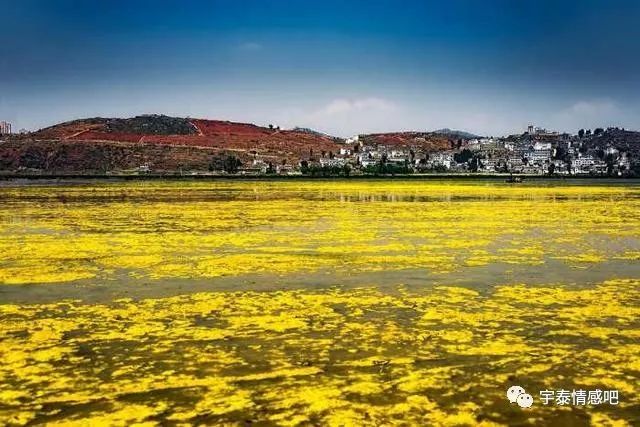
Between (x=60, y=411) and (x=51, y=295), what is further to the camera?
(x=51, y=295)

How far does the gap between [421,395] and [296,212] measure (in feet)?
112

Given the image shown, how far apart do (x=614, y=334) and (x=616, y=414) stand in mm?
4040

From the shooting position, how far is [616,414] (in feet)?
28.1

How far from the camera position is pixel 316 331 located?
1261 centimetres

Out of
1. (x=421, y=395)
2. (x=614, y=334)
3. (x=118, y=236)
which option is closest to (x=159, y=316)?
(x=421, y=395)

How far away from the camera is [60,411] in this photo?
8.76m

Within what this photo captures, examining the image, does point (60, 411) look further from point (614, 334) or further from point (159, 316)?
point (614, 334)

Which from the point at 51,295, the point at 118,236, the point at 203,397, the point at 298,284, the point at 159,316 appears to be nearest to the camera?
the point at 203,397

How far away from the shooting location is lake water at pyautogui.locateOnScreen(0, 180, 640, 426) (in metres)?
8.92

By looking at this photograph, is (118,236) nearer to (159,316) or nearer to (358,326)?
(159,316)

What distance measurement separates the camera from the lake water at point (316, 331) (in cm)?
892

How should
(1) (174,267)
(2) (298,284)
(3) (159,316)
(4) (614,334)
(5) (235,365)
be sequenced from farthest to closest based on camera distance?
(1) (174,267)
(2) (298,284)
(3) (159,316)
(4) (614,334)
(5) (235,365)

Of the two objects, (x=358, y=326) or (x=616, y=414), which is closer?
(x=616, y=414)

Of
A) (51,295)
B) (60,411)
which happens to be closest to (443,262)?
(51,295)
